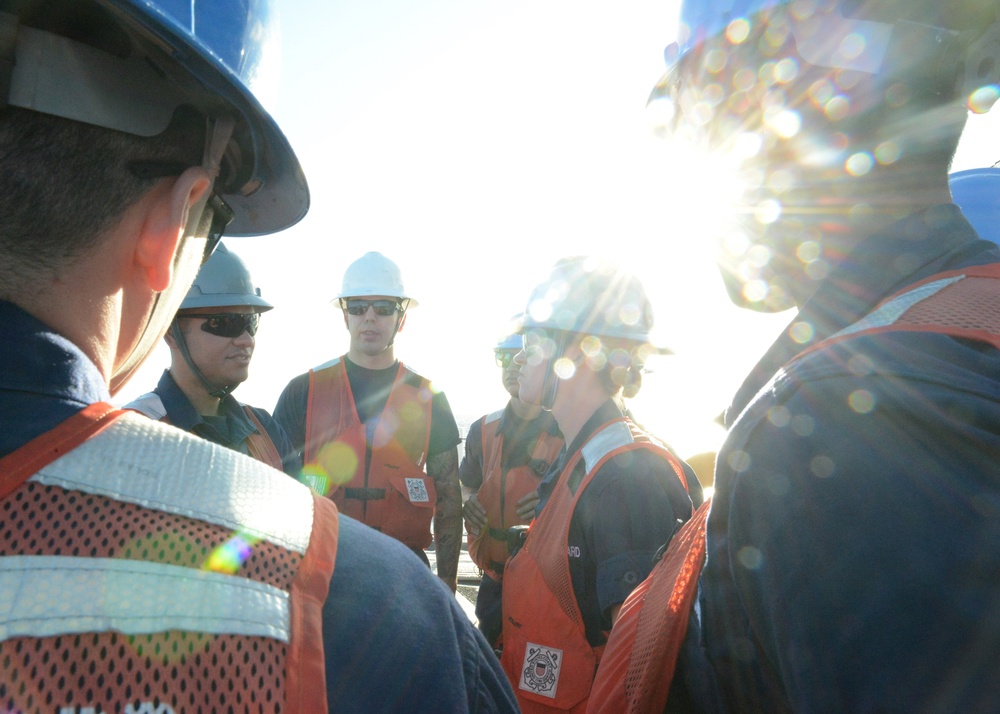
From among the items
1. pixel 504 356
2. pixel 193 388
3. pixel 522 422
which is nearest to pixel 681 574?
pixel 193 388

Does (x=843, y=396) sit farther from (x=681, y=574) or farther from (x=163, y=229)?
(x=163, y=229)

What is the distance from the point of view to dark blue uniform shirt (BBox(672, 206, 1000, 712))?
29.2 inches

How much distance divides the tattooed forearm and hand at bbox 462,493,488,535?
0.60ft

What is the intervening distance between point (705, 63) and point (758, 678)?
4.17 ft

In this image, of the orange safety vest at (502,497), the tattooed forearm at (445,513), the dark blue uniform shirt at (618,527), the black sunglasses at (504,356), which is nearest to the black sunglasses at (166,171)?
the dark blue uniform shirt at (618,527)

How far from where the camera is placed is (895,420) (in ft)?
2.72

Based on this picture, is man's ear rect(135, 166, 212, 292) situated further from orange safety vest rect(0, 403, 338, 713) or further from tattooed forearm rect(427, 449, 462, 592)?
tattooed forearm rect(427, 449, 462, 592)

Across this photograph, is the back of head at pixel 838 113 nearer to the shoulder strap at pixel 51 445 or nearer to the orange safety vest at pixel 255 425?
the shoulder strap at pixel 51 445

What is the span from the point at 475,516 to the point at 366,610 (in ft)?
14.2

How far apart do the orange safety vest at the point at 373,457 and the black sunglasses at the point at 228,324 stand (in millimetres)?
1110

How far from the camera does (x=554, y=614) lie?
2525 millimetres

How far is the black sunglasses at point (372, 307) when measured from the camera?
5191mm

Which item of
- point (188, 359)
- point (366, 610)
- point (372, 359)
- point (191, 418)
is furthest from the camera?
point (372, 359)

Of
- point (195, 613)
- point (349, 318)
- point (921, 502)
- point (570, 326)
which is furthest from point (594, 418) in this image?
point (349, 318)
